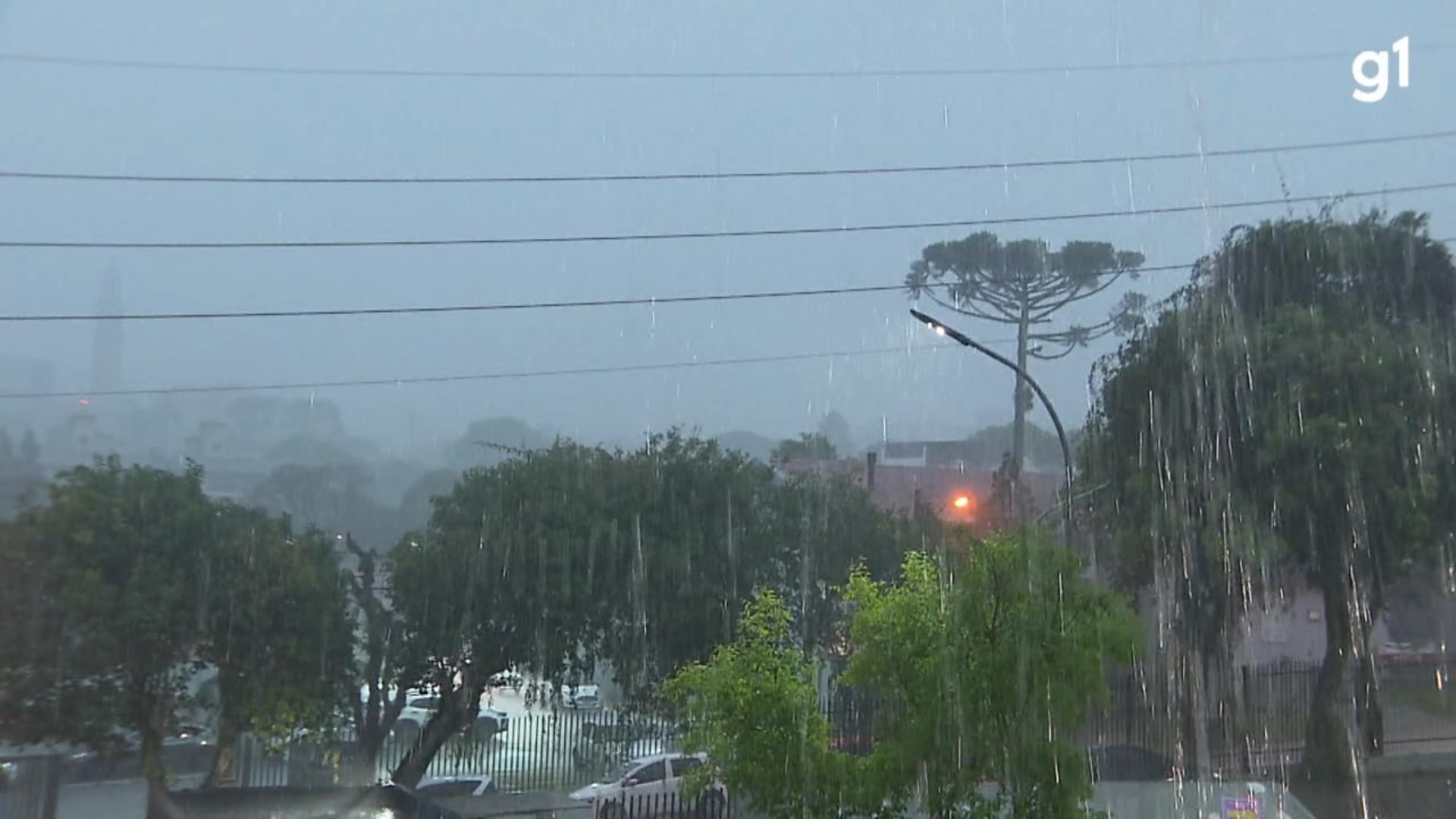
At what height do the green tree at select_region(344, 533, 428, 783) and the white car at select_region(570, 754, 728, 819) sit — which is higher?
the green tree at select_region(344, 533, 428, 783)

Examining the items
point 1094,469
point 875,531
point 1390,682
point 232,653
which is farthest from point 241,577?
point 1390,682

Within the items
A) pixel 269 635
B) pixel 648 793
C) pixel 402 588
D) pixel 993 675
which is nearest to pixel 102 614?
pixel 269 635

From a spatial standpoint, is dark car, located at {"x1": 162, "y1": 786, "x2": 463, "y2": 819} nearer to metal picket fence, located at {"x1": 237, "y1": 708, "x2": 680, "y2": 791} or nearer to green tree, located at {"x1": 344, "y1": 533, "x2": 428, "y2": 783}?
green tree, located at {"x1": 344, "y1": 533, "x2": 428, "y2": 783}

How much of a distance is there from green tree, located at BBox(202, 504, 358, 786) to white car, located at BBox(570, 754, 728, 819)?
289 centimetres

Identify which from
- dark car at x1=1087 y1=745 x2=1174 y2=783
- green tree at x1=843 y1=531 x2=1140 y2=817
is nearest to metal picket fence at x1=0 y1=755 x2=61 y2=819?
green tree at x1=843 y1=531 x2=1140 y2=817

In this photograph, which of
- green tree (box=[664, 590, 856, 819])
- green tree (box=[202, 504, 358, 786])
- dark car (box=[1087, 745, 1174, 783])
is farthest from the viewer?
green tree (box=[202, 504, 358, 786])

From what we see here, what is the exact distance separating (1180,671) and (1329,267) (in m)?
4.85

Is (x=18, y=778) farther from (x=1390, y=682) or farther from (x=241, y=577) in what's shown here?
(x=1390, y=682)

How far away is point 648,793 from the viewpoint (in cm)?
1276

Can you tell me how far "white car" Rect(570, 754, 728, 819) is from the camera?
10633mm

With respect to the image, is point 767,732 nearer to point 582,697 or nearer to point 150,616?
point 150,616

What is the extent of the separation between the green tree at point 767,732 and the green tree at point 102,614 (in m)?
6.27

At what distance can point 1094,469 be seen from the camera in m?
14.8

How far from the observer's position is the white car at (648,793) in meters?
10.6
